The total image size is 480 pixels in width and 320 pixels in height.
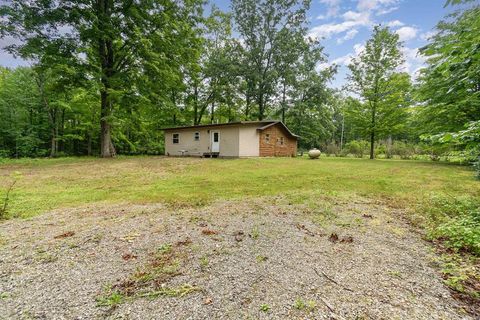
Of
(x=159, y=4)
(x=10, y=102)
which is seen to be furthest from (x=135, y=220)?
(x=10, y=102)

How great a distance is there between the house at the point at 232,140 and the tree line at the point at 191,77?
277cm

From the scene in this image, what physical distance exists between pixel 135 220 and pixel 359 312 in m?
2.97

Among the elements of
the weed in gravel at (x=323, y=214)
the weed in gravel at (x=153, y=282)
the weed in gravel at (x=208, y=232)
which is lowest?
the weed in gravel at (x=153, y=282)

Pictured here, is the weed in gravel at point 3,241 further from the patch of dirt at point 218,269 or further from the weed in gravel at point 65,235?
the weed in gravel at point 65,235

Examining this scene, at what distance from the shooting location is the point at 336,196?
504 cm

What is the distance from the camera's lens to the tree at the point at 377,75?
17328 mm

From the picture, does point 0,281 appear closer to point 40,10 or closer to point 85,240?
point 85,240

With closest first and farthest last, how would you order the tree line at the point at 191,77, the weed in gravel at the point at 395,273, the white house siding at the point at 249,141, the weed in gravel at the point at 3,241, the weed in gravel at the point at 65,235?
the weed in gravel at the point at 395,273 < the weed in gravel at the point at 3,241 < the weed in gravel at the point at 65,235 < the tree line at the point at 191,77 < the white house siding at the point at 249,141

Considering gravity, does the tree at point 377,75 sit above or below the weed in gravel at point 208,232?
above

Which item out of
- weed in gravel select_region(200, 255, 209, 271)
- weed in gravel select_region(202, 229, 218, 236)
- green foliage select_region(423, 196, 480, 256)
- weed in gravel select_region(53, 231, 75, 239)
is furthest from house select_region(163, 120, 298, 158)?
weed in gravel select_region(200, 255, 209, 271)

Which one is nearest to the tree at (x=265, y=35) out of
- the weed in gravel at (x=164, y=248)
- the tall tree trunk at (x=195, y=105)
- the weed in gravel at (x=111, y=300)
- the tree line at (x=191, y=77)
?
the tree line at (x=191, y=77)

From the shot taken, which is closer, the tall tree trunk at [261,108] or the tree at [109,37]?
the tree at [109,37]

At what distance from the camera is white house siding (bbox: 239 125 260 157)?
604 inches

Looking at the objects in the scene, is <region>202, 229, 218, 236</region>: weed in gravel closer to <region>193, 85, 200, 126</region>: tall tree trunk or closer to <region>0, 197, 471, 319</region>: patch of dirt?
<region>0, 197, 471, 319</region>: patch of dirt
